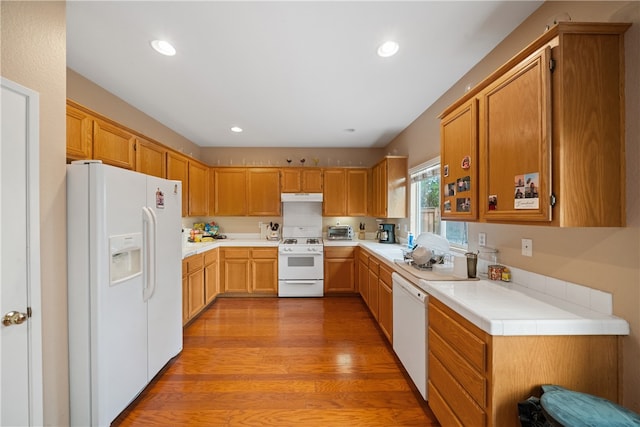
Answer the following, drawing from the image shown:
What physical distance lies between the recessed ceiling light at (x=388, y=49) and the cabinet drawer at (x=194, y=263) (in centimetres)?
288

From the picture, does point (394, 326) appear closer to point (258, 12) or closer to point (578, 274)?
point (578, 274)

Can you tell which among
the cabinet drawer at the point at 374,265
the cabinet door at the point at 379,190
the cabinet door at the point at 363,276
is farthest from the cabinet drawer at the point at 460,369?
the cabinet door at the point at 379,190

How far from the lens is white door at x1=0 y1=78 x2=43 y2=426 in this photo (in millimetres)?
1180

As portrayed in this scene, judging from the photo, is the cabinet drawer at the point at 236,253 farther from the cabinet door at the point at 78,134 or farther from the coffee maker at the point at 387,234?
the cabinet door at the point at 78,134

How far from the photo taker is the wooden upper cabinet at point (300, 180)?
14.3 ft

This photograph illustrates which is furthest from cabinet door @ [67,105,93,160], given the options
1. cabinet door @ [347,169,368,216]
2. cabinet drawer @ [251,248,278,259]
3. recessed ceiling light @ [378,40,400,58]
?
cabinet door @ [347,169,368,216]

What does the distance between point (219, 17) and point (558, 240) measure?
7.70 feet

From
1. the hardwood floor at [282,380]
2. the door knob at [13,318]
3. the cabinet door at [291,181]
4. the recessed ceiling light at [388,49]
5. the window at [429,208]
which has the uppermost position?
the recessed ceiling light at [388,49]

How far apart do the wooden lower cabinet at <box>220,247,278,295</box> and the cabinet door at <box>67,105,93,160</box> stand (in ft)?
7.79

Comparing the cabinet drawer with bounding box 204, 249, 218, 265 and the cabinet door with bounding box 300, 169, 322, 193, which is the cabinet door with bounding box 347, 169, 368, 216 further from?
the cabinet drawer with bounding box 204, 249, 218, 265

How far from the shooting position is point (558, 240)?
138 centimetres

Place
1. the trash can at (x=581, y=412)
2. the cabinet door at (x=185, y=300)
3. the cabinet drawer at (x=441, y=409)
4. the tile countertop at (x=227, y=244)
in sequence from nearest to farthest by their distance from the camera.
→ the trash can at (x=581, y=412) → the cabinet drawer at (x=441, y=409) → the cabinet door at (x=185, y=300) → the tile countertop at (x=227, y=244)

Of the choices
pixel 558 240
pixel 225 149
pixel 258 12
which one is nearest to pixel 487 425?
pixel 558 240

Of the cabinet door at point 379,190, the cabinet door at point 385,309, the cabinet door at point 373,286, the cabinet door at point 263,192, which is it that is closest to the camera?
the cabinet door at point 385,309
